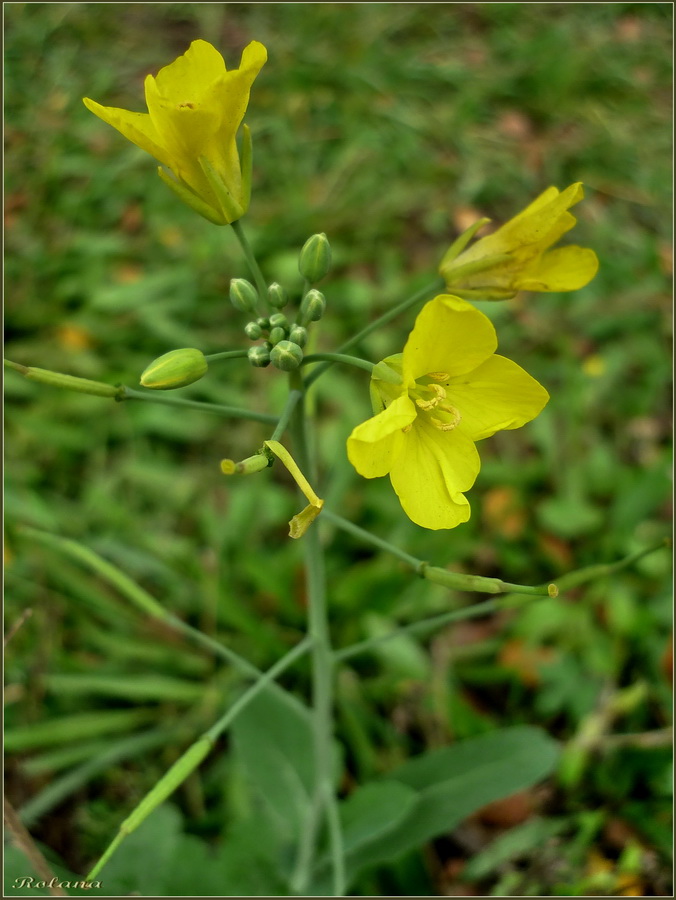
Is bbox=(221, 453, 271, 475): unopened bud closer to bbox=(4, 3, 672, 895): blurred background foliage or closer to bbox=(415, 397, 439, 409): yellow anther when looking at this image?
bbox=(415, 397, 439, 409): yellow anther

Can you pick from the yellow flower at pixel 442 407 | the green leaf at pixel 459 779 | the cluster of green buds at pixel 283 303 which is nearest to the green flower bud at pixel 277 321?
the cluster of green buds at pixel 283 303

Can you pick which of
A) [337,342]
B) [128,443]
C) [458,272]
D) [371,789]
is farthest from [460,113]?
[371,789]

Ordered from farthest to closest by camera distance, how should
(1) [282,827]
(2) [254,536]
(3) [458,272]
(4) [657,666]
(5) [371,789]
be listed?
(2) [254,536], (4) [657,666], (1) [282,827], (5) [371,789], (3) [458,272]

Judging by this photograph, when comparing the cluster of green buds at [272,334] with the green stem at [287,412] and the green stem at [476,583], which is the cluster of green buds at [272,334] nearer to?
the green stem at [287,412]

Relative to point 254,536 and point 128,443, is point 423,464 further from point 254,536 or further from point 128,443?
point 128,443

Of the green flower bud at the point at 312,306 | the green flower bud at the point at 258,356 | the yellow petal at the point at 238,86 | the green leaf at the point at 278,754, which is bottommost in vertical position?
the green leaf at the point at 278,754

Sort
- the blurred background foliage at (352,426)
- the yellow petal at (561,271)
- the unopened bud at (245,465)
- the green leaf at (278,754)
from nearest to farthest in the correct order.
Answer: the unopened bud at (245,465) → the yellow petal at (561,271) → the green leaf at (278,754) → the blurred background foliage at (352,426)

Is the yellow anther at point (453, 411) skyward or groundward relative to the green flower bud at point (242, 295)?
groundward
